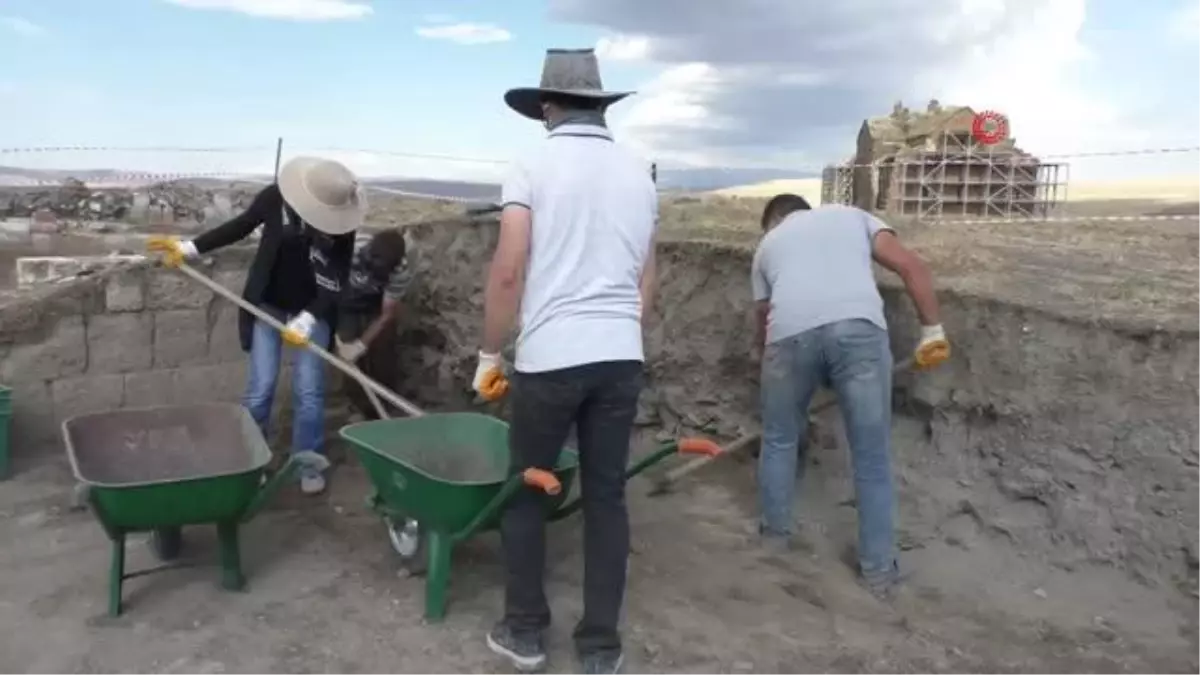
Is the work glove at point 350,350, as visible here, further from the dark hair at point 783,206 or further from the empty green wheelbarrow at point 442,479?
the dark hair at point 783,206

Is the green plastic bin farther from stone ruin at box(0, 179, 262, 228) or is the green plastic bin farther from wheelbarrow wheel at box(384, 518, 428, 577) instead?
stone ruin at box(0, 179, 262, 228)

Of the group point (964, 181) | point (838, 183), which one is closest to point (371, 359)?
point (838, 183)

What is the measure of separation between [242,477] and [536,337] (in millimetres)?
1175

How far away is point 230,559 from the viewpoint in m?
4.16

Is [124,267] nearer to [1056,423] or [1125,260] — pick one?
[1056,423]

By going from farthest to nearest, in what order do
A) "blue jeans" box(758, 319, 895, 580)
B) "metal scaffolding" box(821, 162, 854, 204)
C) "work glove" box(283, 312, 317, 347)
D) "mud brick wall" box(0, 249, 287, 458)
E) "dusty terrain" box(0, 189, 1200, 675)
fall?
"metal scaffolding" box(821, 162, 854, 204) < "mud brick wall" box(0, 249, 287, 458) < "work glove" box(283, 312, 317, 347) < "blue jeans" box(758, 319, 895, 580) < "dusty terrain" box(0, 189, 1200, 675)

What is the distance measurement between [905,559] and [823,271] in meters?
1.22

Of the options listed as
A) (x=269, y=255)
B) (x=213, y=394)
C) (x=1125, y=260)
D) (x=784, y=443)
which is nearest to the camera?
(x=784, y=443)

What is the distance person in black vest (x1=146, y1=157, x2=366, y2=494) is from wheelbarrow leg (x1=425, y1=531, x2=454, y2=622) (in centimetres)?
155

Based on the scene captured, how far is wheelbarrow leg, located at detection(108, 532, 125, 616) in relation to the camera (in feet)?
12.7

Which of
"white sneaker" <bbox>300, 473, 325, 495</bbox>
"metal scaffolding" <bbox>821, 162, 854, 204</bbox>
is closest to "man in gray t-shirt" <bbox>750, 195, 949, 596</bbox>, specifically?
"white sneaker" <bbox>300, 473, 325, 495</bbox>

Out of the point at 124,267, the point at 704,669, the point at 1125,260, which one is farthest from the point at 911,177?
the point at 704,669

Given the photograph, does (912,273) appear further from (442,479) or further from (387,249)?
(387,249)

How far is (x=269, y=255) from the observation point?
5.23 m
